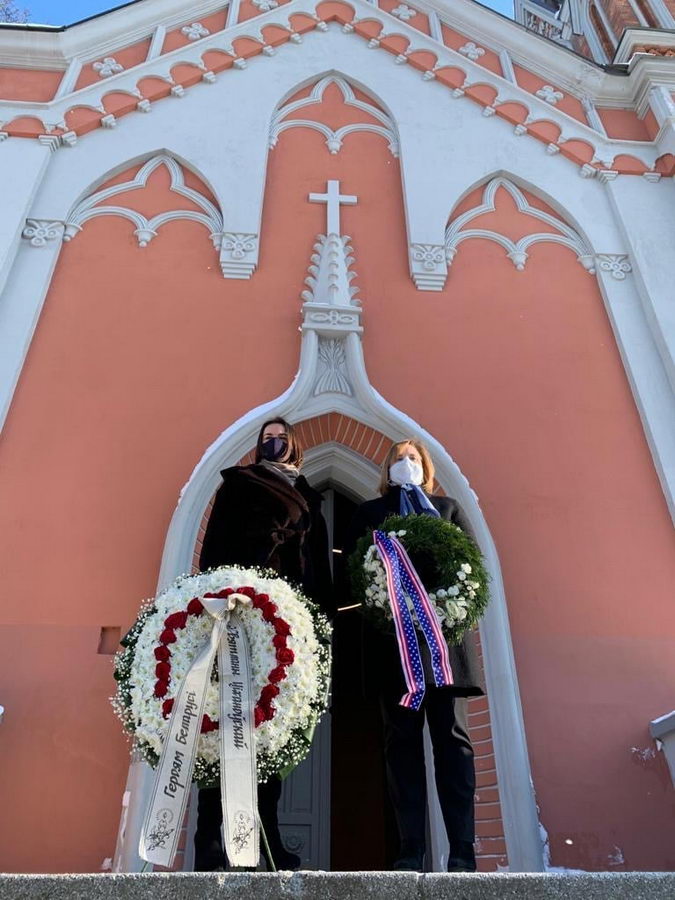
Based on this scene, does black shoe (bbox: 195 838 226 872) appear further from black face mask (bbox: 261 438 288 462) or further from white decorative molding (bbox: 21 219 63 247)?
white decorative molding (bbox: 21 219 63 247)

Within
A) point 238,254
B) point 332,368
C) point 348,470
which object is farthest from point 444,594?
point 238,254

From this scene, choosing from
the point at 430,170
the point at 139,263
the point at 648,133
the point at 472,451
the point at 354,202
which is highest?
the point at 648,133

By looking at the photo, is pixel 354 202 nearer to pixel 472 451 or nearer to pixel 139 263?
pixel 139 263

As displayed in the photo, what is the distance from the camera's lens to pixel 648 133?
666 centimetres

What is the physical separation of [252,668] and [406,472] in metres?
1.30

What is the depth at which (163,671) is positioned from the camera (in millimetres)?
2662

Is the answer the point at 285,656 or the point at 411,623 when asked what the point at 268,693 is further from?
the point at 411,623

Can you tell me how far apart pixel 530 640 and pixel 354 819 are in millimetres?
1734

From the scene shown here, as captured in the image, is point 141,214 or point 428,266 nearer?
point 428,266

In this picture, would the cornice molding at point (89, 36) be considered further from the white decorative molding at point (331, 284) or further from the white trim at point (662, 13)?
the white trim at point (662, 13)

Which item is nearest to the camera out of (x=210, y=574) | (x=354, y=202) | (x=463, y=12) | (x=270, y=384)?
(x=210, y=574)

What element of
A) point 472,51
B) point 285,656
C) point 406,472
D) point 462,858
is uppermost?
point 472,51

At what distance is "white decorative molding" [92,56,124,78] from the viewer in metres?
6.41

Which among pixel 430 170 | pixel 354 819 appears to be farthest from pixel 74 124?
pixel 354 819
